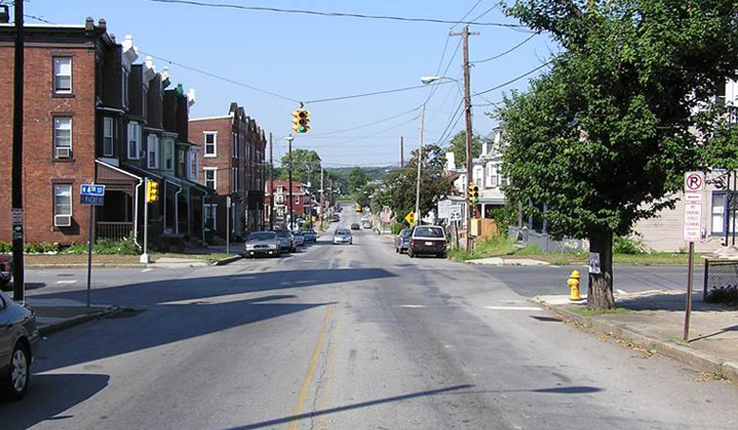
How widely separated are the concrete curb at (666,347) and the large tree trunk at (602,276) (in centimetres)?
65

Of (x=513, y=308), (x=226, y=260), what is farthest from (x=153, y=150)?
(x=513, y=308)

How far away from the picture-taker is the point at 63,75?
37.7m

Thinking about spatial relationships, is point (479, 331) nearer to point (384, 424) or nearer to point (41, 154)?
point (384, 424)

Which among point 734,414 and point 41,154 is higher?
point 41,154

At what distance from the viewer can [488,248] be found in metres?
43.4

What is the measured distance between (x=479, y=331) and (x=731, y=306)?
6.78 m

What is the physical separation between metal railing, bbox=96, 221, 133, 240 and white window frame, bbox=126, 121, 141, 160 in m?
5.30

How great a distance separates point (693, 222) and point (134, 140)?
3660 cm

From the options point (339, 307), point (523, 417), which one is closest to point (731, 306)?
point (339, 307)

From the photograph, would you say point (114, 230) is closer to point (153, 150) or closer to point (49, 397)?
point (153, 150)

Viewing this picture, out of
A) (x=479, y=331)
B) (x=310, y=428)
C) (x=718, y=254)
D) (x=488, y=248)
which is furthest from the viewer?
(x=488, y=248)

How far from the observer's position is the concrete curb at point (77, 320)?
46.0ft

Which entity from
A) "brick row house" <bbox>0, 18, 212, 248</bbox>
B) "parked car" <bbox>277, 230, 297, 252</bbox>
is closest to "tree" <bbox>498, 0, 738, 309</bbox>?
"brick row house" <bbox>0, 18, 212, 248</bbox>

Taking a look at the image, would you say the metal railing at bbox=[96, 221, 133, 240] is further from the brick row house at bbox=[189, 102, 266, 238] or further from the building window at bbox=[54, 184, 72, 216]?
the brick row house at bbox=[189, 102, 266, 238]
